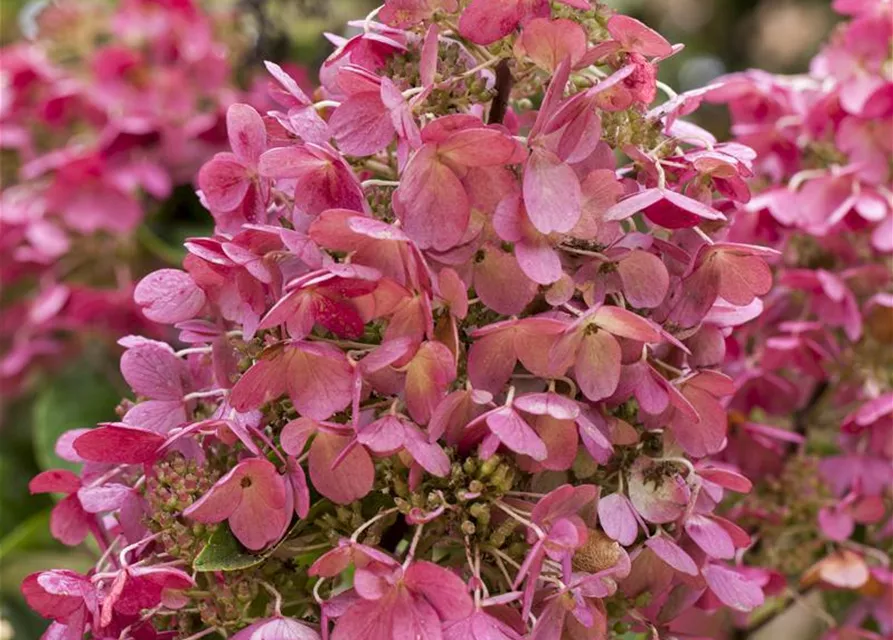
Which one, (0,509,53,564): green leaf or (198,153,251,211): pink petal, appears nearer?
(198,153,251,211): pink petal

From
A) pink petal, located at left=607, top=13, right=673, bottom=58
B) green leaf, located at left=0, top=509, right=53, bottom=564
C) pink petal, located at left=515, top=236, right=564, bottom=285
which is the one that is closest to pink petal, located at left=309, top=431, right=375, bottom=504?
pink petal, located at left=515, top=236, right=564, bottom=285

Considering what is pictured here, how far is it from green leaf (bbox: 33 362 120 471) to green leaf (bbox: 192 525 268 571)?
62cm

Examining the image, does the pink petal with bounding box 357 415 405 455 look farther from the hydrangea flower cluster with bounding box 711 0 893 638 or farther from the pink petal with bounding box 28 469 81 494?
the hydrangea flower cluster with bounding box 711 0 893 638

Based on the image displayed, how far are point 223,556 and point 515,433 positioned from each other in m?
0.14

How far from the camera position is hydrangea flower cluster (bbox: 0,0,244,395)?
115cm

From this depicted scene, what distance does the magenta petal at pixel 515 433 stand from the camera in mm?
496

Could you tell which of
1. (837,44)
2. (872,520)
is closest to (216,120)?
(837,44)

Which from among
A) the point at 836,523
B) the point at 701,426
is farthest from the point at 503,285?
the point at 836,523

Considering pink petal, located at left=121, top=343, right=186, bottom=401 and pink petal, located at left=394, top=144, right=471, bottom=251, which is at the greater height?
pink petal, located at left=394, top=144, right=471, bottom=251

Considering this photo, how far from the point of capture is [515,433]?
50 cm

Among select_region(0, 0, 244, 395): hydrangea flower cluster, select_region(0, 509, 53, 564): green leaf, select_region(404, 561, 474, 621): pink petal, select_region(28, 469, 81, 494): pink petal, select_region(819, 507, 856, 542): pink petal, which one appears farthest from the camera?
select_region(0, 0, 244, 395): hydrangea flower cluster

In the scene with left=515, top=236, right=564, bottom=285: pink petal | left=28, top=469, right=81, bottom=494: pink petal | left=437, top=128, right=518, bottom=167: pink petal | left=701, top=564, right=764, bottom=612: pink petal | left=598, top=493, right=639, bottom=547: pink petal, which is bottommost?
left=28, top=469, right=81, bottom=494: pink petal

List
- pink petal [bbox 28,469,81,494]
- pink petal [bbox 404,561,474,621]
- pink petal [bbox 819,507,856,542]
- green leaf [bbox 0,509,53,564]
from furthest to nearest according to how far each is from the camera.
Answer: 1. green leaf [bbox 0,509,53,564]
2. pink petal [bbox 819,507,856,542]
3. pink petal [bbox 28,469,81,494]
4. pink petal [bbox 404,561,474,621]

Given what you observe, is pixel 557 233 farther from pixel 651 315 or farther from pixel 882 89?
pixel 882 89
